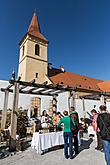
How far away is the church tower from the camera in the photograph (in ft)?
75.9

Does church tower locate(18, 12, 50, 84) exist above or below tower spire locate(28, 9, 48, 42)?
below

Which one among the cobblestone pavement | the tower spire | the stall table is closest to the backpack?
the cobblestone pavement

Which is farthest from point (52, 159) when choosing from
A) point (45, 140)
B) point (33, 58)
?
point (33, 58)

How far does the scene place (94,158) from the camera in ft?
15.4

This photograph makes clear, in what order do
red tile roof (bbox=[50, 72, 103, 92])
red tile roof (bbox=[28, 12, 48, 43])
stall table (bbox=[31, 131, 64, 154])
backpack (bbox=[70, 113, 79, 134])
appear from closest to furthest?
backpack (bbox=[70, 113, 79, 134]) → stall table (bbox=[31, 131, 64, 154]) → red tile roof (bbox=[50, 72, 103, 92]) → red tile roof (bbox=[28, 12, 48, 43])

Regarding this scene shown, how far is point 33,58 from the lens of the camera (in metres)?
24.1

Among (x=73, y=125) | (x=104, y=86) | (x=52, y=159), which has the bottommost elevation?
(x=52, y=159)

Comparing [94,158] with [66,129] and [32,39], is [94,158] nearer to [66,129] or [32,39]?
[66,129]

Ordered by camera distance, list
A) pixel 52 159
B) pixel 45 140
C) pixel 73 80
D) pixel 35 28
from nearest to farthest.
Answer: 1. pixel 52 159
2. pixel 45 140
3. pixel 73 80
4. pixel 35 28

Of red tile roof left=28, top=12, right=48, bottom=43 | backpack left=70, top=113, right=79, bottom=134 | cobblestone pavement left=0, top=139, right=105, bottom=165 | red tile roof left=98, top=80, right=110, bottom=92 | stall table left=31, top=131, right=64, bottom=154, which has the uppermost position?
red tile roof left=28, top=12, right=48, bottom=43

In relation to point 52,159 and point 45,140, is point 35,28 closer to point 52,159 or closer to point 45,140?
point 45,140

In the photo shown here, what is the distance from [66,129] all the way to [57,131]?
1.28 metres

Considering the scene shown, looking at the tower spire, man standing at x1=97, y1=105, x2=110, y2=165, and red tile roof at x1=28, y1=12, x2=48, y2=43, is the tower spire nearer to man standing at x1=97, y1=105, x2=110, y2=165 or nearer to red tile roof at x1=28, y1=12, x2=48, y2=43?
red tile roof at x1=28, y1=12, x2=48, y2=43

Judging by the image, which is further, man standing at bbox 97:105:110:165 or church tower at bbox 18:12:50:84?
church tower at bbox 18:12:50:84
